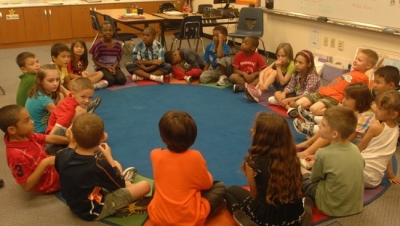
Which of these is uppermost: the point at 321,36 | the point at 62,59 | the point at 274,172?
the point at 321,36

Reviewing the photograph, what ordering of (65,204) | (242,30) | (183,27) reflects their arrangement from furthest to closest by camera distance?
(242,30) → (183,27) → (65,204)

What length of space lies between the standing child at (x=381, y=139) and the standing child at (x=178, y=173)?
128cm

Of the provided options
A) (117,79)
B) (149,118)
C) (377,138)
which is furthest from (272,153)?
(117,79)

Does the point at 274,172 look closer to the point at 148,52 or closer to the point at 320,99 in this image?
the point at 320,99

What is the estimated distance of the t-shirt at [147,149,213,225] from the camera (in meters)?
2.18

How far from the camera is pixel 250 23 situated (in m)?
6.82

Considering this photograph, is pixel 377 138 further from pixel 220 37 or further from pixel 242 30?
pixel 242 30

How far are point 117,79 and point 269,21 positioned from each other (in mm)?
3036

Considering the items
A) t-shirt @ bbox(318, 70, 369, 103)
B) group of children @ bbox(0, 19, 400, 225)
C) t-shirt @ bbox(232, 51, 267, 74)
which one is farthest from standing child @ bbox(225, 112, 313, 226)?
t-shirt @ bbox(232, 51, 267, 74)

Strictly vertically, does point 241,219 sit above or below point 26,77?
below

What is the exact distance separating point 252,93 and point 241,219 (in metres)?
2.45

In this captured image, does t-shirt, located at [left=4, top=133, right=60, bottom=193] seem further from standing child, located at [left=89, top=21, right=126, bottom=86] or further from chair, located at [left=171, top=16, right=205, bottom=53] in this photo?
chair, located at [left=171, top=16, right=205, bottom=53]

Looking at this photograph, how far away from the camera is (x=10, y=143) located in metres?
2.58

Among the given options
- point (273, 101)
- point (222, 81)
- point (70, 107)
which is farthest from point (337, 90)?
point (70, 107)
